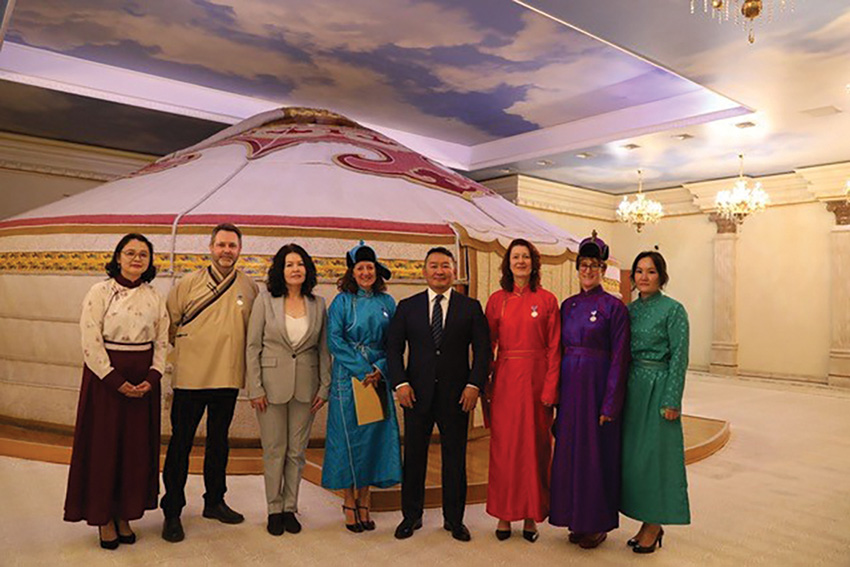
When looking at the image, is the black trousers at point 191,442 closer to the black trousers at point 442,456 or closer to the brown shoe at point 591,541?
the black trousers at point 442,456

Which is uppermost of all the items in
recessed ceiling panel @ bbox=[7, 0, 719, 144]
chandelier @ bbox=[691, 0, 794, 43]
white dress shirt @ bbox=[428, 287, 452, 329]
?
recessed ceiling panel @ bbox=[7, 0, 719, 144]

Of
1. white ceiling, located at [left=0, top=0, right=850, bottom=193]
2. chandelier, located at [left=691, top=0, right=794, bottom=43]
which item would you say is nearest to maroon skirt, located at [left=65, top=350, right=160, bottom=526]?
white ceiling, located at [left=0, top=0, right=850, bottom=193]

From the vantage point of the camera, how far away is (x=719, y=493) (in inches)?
129

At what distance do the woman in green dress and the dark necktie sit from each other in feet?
2.35

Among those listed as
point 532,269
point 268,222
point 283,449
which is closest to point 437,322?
point 532,269

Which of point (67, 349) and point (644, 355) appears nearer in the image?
point (644, 355)

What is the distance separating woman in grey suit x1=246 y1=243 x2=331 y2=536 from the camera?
255 centimetres

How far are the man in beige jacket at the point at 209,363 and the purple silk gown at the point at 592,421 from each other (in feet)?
4.09

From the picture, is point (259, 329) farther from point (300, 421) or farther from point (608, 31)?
point (608, 31)

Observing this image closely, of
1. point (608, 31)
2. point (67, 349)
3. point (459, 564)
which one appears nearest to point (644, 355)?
point (459, 564)

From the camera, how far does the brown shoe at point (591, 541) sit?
2.50 m

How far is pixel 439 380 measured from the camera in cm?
255

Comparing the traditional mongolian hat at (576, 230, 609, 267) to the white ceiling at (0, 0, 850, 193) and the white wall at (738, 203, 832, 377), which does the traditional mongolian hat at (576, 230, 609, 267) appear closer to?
the white ceiling at (0, 0, 850, 193)

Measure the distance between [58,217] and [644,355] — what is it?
347cm
